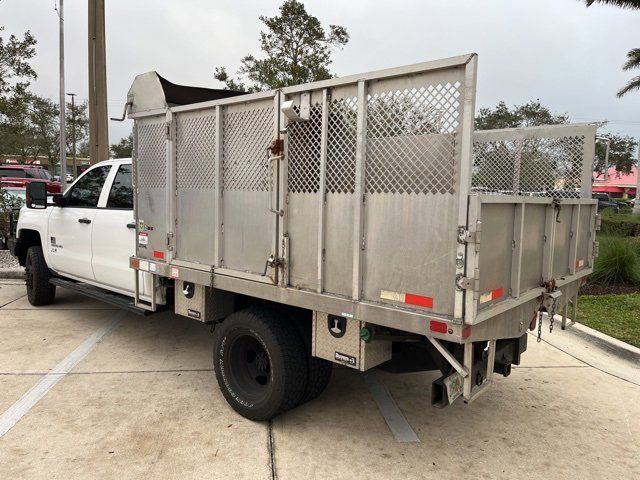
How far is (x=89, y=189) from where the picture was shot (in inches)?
227

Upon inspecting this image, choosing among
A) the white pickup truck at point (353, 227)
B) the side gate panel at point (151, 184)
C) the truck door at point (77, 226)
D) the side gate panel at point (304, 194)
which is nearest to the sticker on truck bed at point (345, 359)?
the white pickup truck at point (353, 227)

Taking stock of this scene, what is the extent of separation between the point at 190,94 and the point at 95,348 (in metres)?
2.92

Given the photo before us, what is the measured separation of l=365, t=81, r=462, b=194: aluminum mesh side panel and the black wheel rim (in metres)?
1.62

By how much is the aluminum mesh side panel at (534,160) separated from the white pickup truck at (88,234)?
3516mm

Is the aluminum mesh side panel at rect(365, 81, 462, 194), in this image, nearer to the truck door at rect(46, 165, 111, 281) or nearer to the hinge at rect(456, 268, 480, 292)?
the hinge at rect(456, 268, 480, 292)

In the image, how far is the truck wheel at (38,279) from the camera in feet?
22.1

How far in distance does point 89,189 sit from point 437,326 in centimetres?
462

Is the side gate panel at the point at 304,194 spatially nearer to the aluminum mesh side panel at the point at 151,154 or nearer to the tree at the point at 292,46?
the aluminum mesh side panel at the point at 151,154

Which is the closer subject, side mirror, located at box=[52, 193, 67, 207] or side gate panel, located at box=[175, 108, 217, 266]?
side gate panel, located at box=[175, 108, 217, 266]

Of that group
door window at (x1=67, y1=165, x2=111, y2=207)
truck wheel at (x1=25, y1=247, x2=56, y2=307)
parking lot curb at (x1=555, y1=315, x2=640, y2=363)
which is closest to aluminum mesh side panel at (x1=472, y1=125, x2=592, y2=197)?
parking lot curb at (x1=555, y1=315, x2=640, y2=363)

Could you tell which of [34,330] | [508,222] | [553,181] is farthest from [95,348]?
[553,181]

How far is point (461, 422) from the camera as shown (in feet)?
12.8

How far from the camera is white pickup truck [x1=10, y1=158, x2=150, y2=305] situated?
5.16 meters

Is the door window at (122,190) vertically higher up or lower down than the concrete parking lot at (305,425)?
higher up
